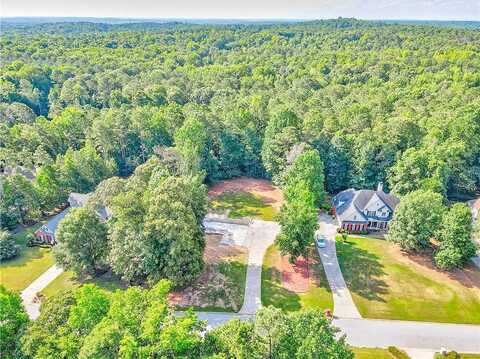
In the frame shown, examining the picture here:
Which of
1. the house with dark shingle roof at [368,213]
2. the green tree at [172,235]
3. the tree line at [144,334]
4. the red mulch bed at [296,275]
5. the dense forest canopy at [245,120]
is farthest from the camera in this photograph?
the dense forest canopy at [245,120]

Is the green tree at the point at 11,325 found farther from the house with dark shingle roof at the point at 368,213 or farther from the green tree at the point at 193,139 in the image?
the house with dark shingle roof at the point at 368,213

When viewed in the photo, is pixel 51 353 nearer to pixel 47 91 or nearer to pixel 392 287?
pixel 392 287

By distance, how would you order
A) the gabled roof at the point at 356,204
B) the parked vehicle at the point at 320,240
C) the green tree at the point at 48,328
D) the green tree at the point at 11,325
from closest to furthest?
1. the green tree at the point at 48,328
2. the green tree at the point at 11,325
3. the parked vehicle at the point at 320,240
4. the gabled roof at the point at 356,204

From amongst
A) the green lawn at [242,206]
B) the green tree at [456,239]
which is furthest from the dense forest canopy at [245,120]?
the green tree at [456,239]

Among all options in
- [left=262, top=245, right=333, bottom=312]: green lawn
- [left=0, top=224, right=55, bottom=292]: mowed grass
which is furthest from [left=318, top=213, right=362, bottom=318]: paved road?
[left=0, top=224, right=55, bottom=292]: mowed grass

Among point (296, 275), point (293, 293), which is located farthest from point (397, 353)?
point (296, 275)

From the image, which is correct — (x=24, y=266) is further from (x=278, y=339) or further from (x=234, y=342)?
(x=278, y=339)
